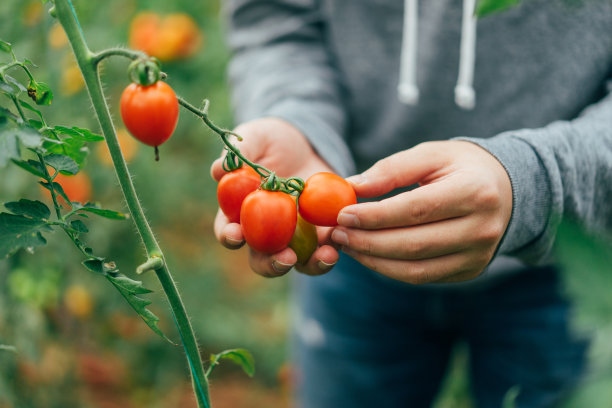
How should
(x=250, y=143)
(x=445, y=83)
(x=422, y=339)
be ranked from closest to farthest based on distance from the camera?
(x=250, y=143) < (x=445, y=83) < (x=422, y=339)

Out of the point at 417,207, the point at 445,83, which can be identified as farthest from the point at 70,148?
the point at 445,83

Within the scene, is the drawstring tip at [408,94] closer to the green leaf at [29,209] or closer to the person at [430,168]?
the person at [430,168]

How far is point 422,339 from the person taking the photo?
153 cm

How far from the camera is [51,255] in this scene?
59.6 inches

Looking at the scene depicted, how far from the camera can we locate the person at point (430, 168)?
0.77 m

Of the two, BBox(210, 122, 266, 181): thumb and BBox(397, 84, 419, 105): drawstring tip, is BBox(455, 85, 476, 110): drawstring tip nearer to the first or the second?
BBox(397, 84, 419, 105): drawstring tip

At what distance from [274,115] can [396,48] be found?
41 centimetres

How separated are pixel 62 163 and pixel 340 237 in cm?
38

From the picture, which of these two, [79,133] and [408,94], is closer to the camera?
[79,133]

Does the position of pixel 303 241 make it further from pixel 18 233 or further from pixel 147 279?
pixel 147 279

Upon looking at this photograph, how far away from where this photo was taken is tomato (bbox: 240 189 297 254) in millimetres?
729

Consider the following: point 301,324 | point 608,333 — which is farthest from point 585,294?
point 301,324

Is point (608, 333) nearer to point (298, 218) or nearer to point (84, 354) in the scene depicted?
point (298, 218)

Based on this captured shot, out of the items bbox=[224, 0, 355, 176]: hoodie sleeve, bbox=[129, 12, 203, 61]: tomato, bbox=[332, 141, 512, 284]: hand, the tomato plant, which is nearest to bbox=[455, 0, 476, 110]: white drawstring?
bbox=[224, 0, 355, 176]: hoodie sleeve
